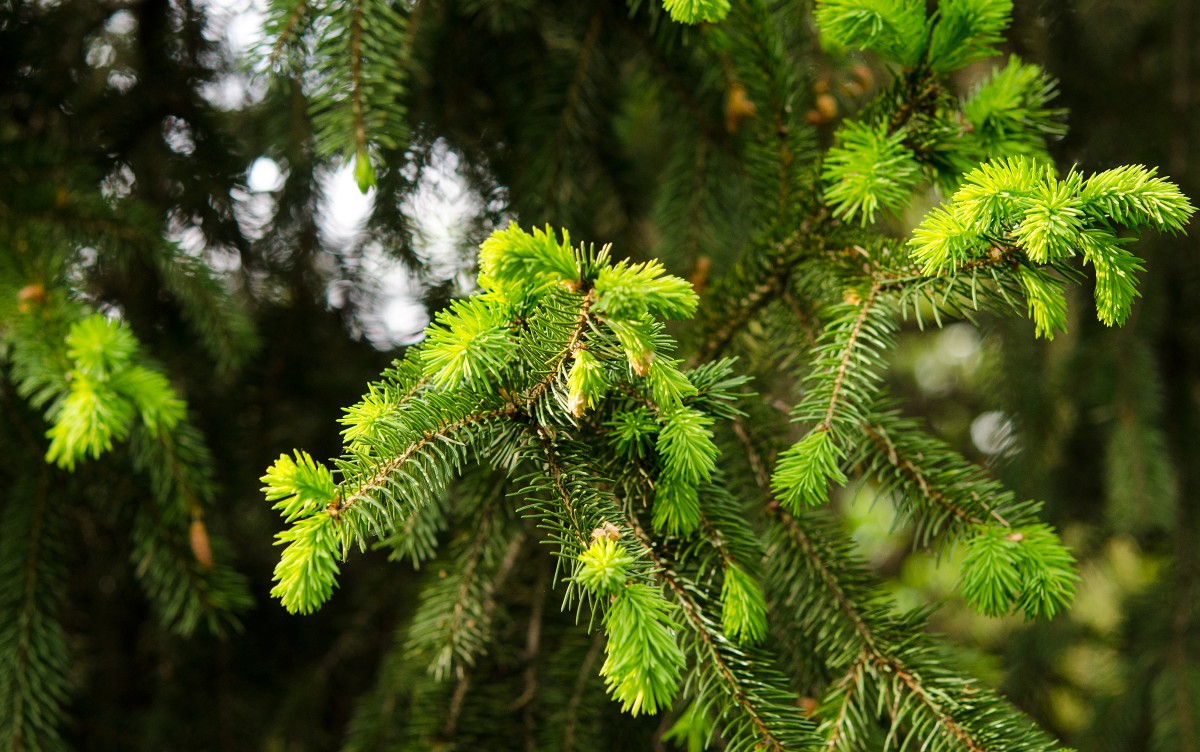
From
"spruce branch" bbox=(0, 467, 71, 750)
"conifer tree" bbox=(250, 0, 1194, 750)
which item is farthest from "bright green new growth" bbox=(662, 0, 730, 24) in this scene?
"spruce branch" bbox=(0, 467, 71, 750)

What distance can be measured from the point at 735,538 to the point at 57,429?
0.63 metres

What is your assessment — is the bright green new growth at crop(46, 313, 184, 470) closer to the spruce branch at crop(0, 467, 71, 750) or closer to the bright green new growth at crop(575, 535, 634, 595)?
the spruce branch at crop(0, 467, 71, 750)

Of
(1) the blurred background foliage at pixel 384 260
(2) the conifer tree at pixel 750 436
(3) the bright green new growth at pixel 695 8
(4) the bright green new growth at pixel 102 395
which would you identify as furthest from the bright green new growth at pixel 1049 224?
(4) the bright green new growth at pixel 102 395

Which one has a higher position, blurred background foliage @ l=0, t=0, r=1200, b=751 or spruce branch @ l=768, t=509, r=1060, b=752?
blurred background foliage @ l=0, t=0, r=1200, b=751

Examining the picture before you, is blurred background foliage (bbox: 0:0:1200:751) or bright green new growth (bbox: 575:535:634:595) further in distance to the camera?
blurred background foliage (bbox: 0:0:1200:751)

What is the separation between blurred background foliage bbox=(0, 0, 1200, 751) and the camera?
1.12 metres

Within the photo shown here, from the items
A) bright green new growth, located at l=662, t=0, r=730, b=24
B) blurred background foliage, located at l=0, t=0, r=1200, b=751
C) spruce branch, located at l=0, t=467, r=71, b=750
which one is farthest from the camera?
blurred background foliage, located at l=0, t=0, r=1200, b=751

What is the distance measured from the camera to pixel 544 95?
1.12 m

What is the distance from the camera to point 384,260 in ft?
4.81

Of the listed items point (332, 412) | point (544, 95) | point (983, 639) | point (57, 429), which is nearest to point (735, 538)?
point (57, 429)

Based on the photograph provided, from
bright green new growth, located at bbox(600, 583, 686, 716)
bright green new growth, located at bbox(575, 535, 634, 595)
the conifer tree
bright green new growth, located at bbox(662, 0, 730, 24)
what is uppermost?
bright green new growth, located at bbox(662, 0, 730, 24)

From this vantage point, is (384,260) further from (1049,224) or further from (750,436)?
(1049,224)

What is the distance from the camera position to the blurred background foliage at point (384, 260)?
1.12m

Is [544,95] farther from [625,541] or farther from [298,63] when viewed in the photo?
[625,541]
